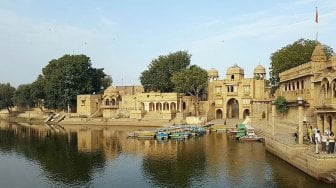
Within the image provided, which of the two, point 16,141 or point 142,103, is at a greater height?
point 142,103

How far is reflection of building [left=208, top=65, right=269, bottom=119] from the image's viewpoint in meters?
62.8

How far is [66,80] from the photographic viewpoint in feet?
255

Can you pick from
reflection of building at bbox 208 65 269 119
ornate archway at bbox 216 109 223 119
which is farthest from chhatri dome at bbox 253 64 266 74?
ornate archway at bbox 216 109 223 119

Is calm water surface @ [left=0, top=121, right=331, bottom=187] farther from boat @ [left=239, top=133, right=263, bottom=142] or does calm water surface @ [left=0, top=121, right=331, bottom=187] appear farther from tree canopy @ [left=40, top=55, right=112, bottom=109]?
tree canopy @ [left=40, top=55, right=112, bottom=109]

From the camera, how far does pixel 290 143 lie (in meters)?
29.8

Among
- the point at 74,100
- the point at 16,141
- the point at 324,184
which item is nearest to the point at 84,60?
the point at 74,100

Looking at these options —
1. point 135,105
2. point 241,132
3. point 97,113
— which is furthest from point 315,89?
point 97,113

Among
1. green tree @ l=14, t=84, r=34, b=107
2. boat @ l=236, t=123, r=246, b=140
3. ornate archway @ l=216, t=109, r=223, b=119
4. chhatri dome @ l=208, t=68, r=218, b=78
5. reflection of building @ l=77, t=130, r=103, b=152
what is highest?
chhatri dome @ l=208, t=68, r=218, b=78

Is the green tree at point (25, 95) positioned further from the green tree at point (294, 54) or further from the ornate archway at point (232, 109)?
the green tree at point (294, 54)

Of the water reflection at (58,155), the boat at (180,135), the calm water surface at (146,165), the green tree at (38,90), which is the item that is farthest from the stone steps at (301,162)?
the green tree at (38,90)

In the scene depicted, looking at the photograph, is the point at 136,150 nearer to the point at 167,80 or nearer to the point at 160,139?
the point at 160,139

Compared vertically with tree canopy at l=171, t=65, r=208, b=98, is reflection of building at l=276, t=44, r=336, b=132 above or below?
below

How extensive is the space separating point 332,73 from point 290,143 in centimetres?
624

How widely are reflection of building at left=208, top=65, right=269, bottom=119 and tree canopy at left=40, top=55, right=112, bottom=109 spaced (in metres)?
27.8
